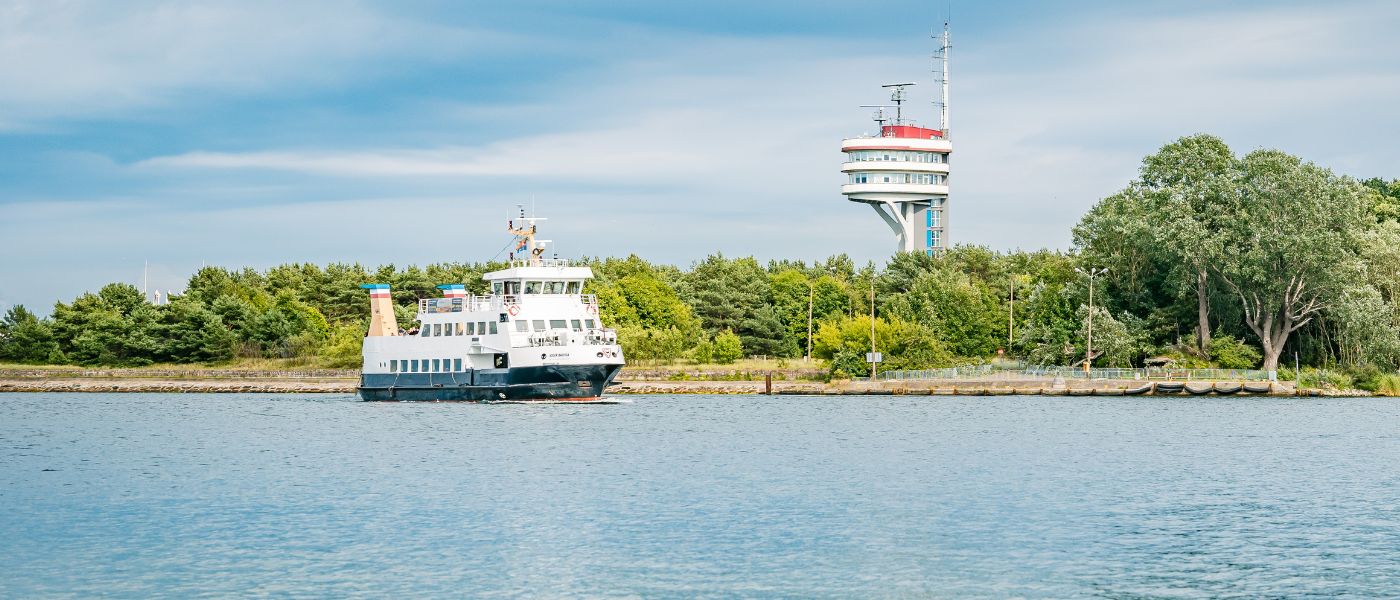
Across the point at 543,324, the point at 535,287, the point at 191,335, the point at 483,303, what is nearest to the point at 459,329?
the point at 483,303

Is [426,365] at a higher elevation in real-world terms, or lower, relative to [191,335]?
lower

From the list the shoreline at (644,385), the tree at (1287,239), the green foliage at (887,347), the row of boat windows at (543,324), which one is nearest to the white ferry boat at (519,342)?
the row of boat windows at (543,324)

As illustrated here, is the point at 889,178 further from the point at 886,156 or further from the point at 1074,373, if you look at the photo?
the point at 1074,373

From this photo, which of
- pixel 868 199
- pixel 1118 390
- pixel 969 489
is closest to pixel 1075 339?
pixel 1118 390

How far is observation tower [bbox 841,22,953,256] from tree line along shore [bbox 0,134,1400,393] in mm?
20760

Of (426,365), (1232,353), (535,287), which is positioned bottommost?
(426,365)

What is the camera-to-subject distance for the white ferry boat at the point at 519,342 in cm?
7369

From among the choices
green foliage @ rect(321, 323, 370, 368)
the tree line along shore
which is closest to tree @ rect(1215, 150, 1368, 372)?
the tree line along shore

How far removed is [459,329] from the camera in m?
76.7

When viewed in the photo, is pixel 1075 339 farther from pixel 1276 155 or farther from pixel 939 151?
pixel 939 151

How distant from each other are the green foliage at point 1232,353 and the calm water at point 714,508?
18.9 m

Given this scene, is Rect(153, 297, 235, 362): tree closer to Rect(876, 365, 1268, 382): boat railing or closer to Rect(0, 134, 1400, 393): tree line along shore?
Rect(0, 134, 1400, 393): tree line along shore

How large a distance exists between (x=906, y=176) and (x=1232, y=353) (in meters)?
73.9

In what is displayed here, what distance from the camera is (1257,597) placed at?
1016 inches
